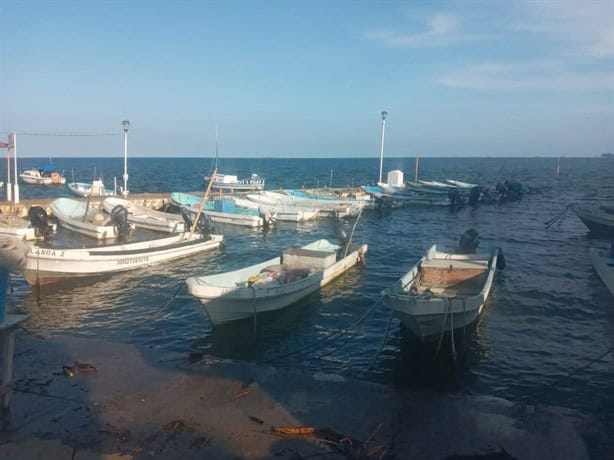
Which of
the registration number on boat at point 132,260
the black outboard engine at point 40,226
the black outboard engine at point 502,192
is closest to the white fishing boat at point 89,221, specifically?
the black outboard engine at point 40,226

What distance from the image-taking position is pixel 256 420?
852 centimetres

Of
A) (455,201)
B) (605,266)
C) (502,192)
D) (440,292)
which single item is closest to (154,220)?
(440,292)

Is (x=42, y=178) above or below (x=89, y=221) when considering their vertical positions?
above

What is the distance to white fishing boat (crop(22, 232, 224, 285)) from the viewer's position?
18.8 m

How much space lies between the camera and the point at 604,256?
72.1 feet

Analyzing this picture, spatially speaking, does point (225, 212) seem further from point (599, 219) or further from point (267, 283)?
point (599, 219)

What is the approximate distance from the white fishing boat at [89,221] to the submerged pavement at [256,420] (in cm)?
1805

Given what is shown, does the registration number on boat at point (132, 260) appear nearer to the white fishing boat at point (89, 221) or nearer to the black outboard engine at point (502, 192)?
the white fishing boat at point (89, 221)

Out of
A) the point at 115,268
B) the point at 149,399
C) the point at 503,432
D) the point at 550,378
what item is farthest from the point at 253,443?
the point at 115,268

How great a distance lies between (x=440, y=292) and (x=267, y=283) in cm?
572

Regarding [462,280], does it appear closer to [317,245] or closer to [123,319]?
[317,245]

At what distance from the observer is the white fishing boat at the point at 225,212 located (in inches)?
1379

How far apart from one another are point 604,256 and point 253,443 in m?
20.0

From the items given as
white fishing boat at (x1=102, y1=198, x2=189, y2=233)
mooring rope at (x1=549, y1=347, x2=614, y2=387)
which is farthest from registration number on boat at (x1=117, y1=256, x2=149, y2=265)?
mooring rope at (x1=549, y1=347, x2=614, y2=387)
